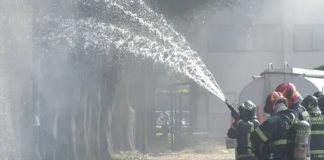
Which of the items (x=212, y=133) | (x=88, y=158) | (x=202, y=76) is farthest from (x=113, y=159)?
(x=212, y=133)

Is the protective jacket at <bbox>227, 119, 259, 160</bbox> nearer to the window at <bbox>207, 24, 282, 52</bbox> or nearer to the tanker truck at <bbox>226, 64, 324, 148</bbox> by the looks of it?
the tanker truck at <bbox>226, 64, 324, 148</bbox>

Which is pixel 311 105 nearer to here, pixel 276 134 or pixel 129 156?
pixel 276 134

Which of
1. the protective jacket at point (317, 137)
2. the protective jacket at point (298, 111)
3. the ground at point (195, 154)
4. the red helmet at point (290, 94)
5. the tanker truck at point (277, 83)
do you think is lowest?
the ground at point (195, 154)

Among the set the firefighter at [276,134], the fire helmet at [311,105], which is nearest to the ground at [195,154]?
the fire helmet at [311,105]

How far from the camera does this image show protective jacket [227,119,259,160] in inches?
400

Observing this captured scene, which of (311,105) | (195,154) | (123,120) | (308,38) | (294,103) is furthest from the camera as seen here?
(308,38)

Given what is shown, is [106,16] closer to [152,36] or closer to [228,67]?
[152,36]

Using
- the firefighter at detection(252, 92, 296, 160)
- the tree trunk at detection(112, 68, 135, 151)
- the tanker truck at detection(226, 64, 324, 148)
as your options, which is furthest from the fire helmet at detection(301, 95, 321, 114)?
the tree trunk at detection(112, 68, 135, 151)

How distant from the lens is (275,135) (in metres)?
9.32

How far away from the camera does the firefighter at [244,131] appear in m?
10.2

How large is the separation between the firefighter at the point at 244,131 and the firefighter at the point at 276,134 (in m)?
0.66

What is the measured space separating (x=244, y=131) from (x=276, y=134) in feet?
3.12

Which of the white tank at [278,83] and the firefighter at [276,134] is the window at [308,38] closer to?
the white tank at [278,83]

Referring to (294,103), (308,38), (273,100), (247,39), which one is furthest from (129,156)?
(308,38)
